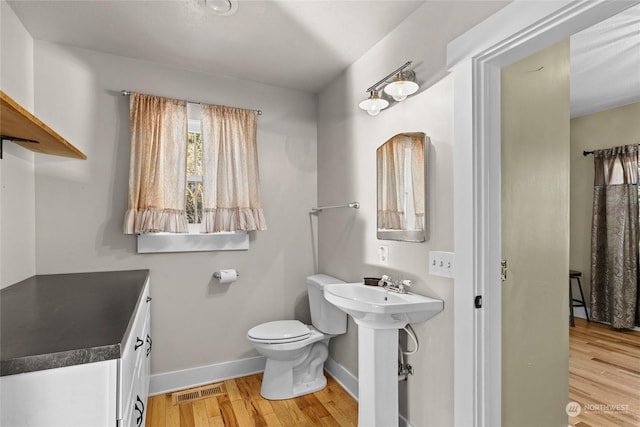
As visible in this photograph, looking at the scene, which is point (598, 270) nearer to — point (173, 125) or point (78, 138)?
point (173, 125)

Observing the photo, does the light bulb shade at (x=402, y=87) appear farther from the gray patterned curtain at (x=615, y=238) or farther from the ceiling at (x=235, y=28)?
the gray patterned curtain at (x=615, y=238)

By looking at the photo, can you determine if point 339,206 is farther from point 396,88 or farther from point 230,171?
point 396,88

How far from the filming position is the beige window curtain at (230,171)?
Answer: 261 cm

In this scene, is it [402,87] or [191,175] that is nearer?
[402,87]

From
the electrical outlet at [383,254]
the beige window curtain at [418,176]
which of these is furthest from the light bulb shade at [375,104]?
the electrical outlet at [383,254]

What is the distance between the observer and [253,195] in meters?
2.74

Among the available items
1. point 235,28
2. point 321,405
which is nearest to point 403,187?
point 235,28

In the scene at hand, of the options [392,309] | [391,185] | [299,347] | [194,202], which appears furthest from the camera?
[194,202]

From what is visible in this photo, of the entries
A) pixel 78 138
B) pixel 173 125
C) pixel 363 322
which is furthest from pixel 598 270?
pixel 78 138

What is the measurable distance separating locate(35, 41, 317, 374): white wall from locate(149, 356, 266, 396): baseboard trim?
0.05 metres

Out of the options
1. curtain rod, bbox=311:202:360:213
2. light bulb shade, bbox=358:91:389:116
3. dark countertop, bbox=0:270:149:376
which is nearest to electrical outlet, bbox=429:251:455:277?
curtain rod, bbox=311:202:360:213

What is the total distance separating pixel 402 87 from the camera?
6.02ft

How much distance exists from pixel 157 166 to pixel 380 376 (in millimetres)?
1991

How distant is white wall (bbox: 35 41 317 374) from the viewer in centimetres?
227
